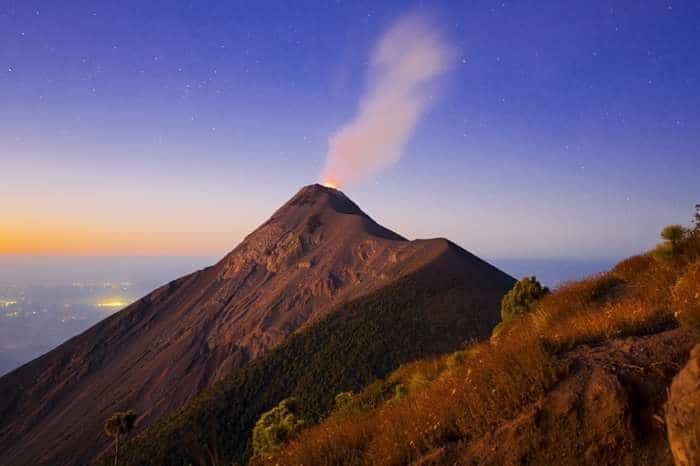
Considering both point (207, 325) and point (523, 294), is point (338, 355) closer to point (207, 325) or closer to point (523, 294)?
point (207, 325)

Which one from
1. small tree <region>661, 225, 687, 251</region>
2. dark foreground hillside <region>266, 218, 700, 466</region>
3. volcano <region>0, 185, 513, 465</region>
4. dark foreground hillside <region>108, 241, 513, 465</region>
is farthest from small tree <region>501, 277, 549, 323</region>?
volcano <region>0, 185, 513, 465</region>

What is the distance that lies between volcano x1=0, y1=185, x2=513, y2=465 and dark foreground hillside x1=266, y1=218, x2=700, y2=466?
59.9 m

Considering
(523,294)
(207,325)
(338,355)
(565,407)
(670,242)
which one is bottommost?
(338,355)

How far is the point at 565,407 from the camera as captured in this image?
Answer: 15.8ft

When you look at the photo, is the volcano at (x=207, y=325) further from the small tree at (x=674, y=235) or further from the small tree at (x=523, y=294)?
the small tree at (x=674, y=235)

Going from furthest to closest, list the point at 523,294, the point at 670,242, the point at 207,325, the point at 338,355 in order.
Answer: the point at 207,325
the point at 338,355
the point at 523,294
the point at 670,242

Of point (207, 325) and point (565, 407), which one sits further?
point (207, 325)

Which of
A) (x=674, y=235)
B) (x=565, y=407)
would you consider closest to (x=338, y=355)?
(x=674, y=235)

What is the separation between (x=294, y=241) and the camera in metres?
140

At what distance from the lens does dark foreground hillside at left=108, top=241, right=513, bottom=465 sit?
61844mm

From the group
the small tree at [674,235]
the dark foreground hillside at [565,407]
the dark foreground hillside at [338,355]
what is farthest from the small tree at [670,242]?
the dark foreground hillside at [338,355]

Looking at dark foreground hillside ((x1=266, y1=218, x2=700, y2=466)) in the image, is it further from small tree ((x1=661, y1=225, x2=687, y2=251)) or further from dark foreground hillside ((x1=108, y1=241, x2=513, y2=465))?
dark foreground hillside ((x1=108, y1=241, x2=513, y2=465))

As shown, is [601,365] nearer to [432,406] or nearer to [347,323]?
[432,406]

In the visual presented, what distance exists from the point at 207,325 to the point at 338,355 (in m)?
56.4
